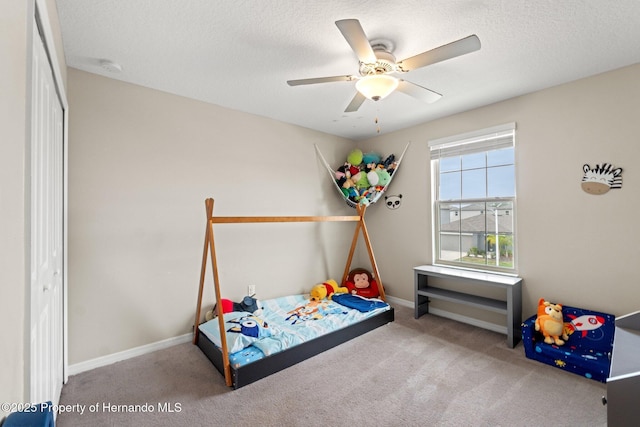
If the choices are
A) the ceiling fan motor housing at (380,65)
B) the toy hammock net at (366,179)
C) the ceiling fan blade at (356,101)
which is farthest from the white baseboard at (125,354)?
the ceiling fan motor housing at (380,65)

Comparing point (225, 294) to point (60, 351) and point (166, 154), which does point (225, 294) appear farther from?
point (166, 154)

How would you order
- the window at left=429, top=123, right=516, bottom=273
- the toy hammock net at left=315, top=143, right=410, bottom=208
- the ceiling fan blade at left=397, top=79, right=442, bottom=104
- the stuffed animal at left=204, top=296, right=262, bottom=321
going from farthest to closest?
the toy hammock net at left=315, top=143, right=410, bottom=208 → the window at left=429, top=123, right=516, bottom=273 → the stuffed animal at left=204, top=296, right=262, bottom=321 → the ceiling fan blade at left=397, top=79, right=442, bottom=104

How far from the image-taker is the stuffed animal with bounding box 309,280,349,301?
379 cm

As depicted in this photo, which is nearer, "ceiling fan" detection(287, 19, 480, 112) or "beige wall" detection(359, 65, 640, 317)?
"ceiling fan" detection(287, 19, 480, 112)

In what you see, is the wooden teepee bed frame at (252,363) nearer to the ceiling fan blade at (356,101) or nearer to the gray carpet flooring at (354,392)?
the gray carpet flooring at (354,392)

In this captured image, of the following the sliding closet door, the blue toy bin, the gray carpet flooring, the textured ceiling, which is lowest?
the gray carpet flooring

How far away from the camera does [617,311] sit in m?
2.45

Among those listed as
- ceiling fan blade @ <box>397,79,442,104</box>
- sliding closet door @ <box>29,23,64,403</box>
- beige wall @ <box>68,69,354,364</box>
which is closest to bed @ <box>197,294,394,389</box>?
beige wall @ <box>68,69,354,364</box>

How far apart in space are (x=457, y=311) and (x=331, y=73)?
310cm

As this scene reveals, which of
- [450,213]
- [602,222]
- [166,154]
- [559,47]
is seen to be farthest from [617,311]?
[166,154]

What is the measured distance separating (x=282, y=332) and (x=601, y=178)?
3.20m

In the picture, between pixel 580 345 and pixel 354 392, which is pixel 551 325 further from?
pixel 354 392

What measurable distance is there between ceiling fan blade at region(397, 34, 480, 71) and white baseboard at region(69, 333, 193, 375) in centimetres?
318

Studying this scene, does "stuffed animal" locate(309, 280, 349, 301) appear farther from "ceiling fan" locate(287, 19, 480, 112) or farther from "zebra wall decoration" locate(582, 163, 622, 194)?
"zebra wall decoration" locate(582, 163, 622, 194)
